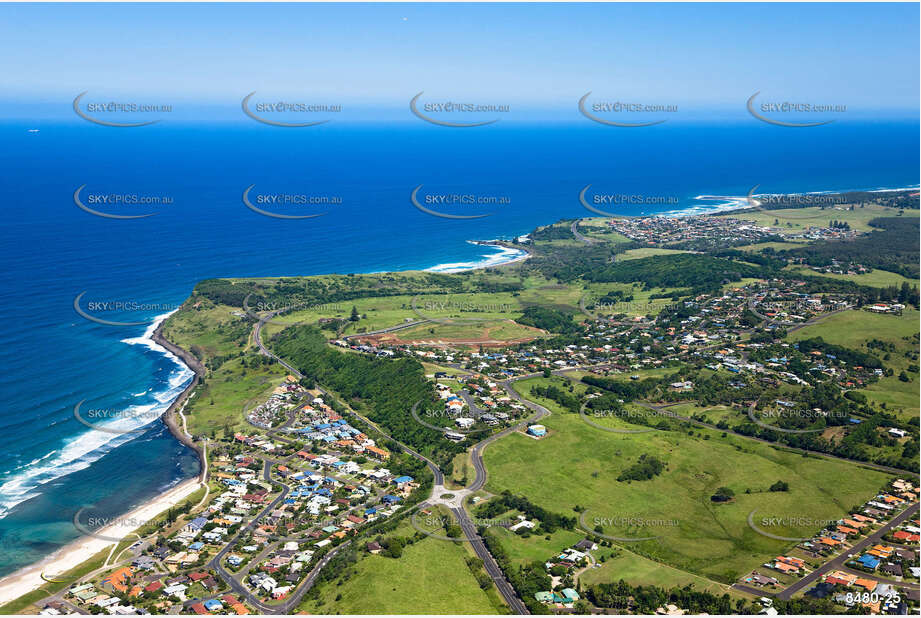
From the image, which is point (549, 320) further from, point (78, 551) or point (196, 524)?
point (78, 551)

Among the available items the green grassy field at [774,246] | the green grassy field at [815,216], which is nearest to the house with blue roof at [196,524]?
the green grassy field at [774,246]

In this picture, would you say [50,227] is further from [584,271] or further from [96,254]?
[584,271]

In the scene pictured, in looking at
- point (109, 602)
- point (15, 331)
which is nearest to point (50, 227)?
point (15, 331)

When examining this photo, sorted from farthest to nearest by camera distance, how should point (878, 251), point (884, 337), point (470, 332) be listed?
point (878, 251), point (470, 332), point (884, 337)

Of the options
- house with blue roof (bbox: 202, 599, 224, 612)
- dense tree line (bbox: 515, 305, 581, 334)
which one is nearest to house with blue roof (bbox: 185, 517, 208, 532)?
house with blue roof (bbox: 202, 599, 224, 612)

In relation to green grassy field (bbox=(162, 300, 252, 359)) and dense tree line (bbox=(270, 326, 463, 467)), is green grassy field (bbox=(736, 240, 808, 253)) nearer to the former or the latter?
dense tree line (bbox=(270, 326, 463, 467))

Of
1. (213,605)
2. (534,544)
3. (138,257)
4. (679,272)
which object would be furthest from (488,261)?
(213,605)
